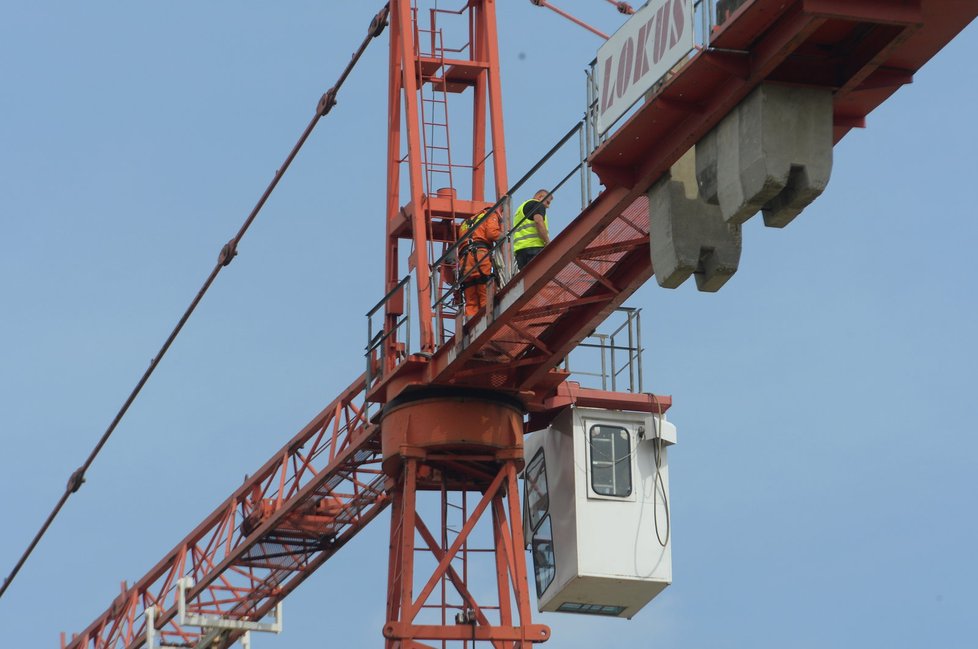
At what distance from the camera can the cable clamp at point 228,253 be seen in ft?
159

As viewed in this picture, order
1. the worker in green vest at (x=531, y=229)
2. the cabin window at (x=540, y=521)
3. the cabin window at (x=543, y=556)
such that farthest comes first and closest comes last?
the cabin window at (x=540, y=521) → the cabin window at (x=543, y=556) → the worker in green vest at (x=531, y=229)

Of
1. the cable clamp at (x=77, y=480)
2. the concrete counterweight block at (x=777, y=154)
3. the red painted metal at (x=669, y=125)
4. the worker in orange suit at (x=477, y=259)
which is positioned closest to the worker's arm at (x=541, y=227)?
the red painted metal at (x=669, y=125)

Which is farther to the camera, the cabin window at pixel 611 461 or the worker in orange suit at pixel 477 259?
the cabin window at pixel 611 461

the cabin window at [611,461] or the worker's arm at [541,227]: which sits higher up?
the worker's arm at [541,227]

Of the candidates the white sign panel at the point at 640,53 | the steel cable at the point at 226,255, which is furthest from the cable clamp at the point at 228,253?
the white sign panel at the point at 640,53

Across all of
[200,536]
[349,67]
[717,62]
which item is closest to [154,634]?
[200,536]

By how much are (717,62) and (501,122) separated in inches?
510

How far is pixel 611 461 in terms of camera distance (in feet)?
134

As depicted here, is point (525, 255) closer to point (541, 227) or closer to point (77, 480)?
point (541, 227)

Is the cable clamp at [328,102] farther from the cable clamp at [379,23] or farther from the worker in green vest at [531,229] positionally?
the worker in green vest at [531,229]

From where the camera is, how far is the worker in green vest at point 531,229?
123 ft

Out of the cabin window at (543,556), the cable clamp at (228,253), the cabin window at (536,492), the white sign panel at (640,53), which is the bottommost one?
the cabin window at (543,556)

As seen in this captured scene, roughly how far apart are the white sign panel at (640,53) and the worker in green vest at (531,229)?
4.88 m

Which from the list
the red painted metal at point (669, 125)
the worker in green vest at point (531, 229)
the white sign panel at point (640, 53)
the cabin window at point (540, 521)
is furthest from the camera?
the cabin window at point (540, 521)
